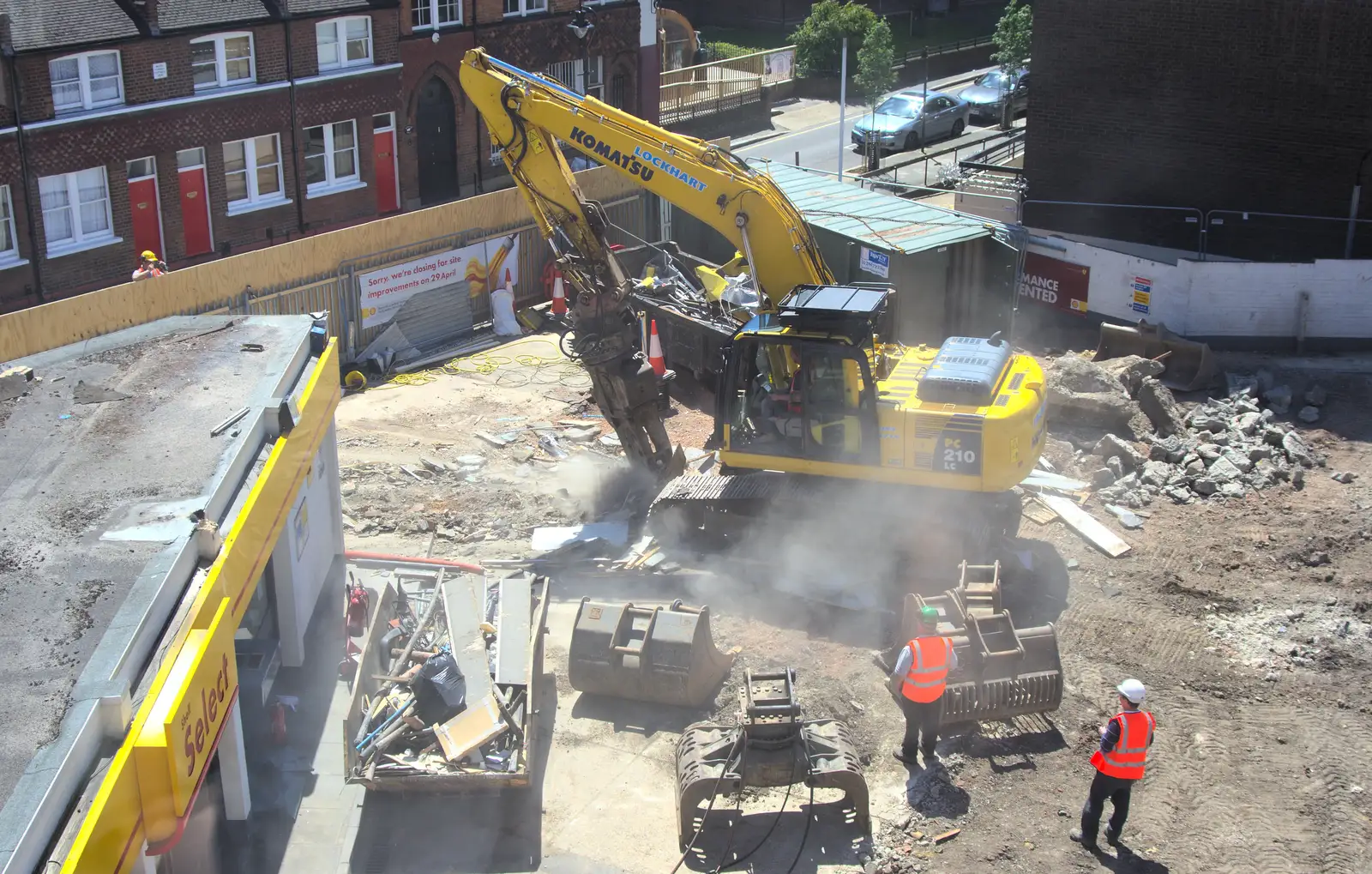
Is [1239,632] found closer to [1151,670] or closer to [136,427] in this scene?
[1151,670]

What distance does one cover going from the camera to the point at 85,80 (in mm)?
24141

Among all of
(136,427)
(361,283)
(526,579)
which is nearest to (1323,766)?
(526,579)

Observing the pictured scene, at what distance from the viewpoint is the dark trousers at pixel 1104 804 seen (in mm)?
10297

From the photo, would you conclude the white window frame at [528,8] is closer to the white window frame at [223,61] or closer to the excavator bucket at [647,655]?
the white window frame at [223,61]

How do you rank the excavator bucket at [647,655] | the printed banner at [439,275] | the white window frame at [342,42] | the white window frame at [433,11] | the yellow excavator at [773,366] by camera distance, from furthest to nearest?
the white window frame at [433,11] < the white window frame at [342,42] < the printed banner at [439,275] < the yellow excavator at [773,366] < the excavator bucket at [647,655]

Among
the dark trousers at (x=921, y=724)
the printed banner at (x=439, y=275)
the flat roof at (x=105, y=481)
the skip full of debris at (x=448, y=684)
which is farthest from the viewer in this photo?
the printed banner at (x=439, y=275)

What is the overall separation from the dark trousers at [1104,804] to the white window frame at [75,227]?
20620mm

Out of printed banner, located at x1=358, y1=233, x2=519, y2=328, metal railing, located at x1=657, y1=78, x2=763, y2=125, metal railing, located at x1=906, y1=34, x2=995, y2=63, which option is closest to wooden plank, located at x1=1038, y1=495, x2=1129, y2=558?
printed banner, located at x1=358, y1=233, x2=519, y2=328

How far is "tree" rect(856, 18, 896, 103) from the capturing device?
123 feet

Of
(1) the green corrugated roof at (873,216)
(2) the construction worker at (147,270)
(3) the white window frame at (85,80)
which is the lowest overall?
(2) the construction worker at (147,270)

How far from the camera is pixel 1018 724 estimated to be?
12125 mm

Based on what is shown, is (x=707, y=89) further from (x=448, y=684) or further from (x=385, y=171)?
(x=448, y=684)

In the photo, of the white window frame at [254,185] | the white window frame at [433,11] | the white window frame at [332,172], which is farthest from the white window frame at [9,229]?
the white window frame at [433,11]

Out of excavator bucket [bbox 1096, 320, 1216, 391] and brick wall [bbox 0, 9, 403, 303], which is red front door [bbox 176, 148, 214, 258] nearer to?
brick wall [bbox 0, 9, 403, 303]
